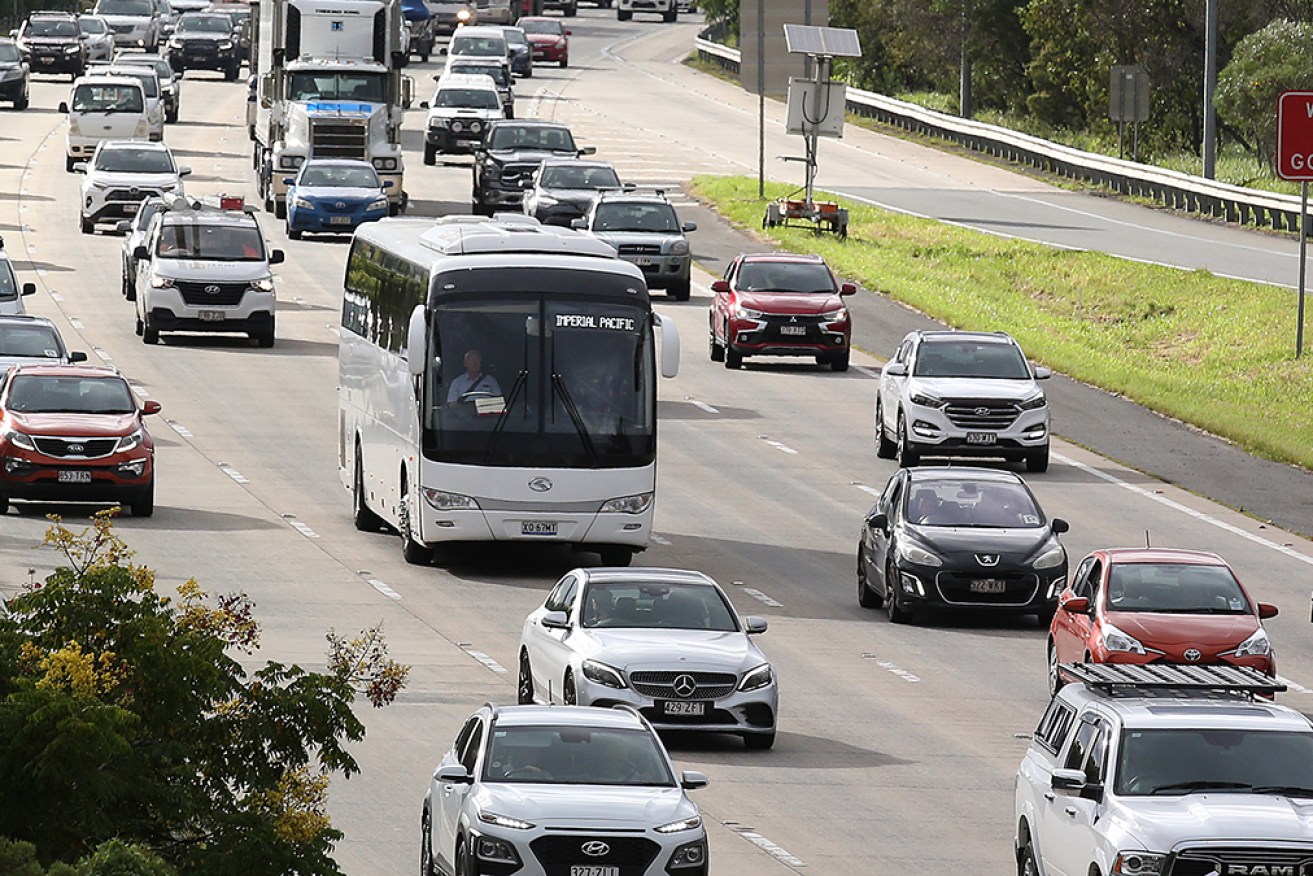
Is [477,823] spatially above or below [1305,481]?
above

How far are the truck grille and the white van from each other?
1011 centimetres

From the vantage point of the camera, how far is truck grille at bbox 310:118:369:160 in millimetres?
61594

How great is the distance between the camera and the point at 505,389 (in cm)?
2830

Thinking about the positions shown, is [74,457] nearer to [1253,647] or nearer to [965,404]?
[965,404]

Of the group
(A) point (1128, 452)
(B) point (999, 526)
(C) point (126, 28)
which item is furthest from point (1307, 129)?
(C) point (126, 28)

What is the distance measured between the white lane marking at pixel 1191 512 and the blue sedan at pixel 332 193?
77.1 ft

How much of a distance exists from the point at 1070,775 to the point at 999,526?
12.9 m

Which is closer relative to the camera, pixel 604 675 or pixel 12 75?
pixel 604 675

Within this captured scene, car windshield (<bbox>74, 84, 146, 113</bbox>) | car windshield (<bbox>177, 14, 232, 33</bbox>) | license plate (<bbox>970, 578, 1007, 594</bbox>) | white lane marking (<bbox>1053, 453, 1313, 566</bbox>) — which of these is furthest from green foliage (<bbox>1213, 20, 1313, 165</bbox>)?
car windshield (<bbox>177, 14, 232, 33</bbox>)

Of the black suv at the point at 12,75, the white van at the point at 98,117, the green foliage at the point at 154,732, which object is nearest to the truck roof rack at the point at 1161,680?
the green foliage at the point at 154,732

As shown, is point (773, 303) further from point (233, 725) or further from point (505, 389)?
point (233, 725)

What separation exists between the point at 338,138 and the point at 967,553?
121 feet

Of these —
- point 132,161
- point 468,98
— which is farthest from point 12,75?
point 132,161

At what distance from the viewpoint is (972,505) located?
27594 millimetres
